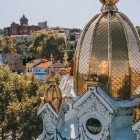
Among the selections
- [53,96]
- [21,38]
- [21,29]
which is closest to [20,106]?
[53,96]

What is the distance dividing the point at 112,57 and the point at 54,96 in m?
3.55

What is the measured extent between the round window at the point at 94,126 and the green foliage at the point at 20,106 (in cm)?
1448

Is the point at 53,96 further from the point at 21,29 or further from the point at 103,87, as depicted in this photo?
the point at 21,29

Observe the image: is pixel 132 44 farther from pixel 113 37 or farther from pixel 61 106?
pixel 61 106

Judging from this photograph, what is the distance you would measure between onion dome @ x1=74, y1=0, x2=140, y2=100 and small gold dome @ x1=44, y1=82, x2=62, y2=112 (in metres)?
0.97

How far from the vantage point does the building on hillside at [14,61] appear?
8356 cm

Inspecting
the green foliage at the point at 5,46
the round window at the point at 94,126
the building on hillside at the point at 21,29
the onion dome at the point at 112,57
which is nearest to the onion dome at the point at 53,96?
the onion dome at the point at 112,57

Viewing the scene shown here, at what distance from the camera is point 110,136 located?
1773cm

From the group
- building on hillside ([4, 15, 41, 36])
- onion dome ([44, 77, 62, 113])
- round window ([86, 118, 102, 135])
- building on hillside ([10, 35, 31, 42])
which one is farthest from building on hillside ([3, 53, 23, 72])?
building on hillside ([4, 15, 41, 36])

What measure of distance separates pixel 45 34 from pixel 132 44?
74541 millimetres

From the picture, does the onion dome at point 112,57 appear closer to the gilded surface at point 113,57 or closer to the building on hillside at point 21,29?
the gilded surface at point 113,57

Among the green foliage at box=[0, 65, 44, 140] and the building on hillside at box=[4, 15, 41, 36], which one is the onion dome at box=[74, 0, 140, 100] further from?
the building on hillside at box=[4, 15, 41, 36]

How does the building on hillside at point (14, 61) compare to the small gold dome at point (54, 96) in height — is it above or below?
below

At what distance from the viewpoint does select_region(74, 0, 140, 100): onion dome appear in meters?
18.4
